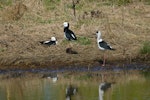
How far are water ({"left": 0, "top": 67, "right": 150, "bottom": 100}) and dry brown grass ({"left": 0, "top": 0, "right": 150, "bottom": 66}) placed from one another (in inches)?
40.7

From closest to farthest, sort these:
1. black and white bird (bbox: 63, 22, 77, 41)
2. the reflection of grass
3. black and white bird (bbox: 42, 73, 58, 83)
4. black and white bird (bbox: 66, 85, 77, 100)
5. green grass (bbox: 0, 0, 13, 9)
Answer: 1. black and white bird (bbox: 66, 85, 77, 100)
2. the reflection of grass
3. black and white bird (bbox: 42, 73, 58, 83)
4. black and white bird (bbox: 63, 22, 77, 41)
5. green grass (bbox: 0, 0, 13, 9)

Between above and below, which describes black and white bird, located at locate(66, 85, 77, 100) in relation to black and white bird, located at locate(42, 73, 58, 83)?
above

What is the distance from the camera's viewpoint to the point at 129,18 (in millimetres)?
24516

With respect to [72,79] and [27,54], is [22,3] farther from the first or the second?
[72,79]

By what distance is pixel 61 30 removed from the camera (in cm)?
2331

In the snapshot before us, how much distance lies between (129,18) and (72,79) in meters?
6.16

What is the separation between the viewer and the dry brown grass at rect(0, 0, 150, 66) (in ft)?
69.1

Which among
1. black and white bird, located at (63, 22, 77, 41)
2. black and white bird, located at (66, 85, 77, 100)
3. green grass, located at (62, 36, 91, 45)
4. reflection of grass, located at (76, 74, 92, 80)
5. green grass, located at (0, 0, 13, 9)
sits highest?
green grass, located at (0, 0, 13, 9)

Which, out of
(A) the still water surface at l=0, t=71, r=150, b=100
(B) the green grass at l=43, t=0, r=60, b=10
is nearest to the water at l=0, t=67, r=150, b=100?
(A) the still water surface at l=0, t=71, r=150, b=100

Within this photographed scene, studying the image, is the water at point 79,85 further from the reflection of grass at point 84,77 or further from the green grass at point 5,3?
the green grass at point 5,3

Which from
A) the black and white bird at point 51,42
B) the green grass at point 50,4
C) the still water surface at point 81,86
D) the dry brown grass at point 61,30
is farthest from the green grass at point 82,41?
the green grass at point 50,4

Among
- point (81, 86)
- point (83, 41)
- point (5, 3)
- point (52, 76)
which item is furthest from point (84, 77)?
point (5, 3)

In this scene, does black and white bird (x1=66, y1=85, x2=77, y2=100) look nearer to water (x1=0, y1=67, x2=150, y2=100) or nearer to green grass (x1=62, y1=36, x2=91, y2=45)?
water (x1=0, y1=67, x2=150, y2=100)

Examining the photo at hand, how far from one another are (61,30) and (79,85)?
5517 millimetres
